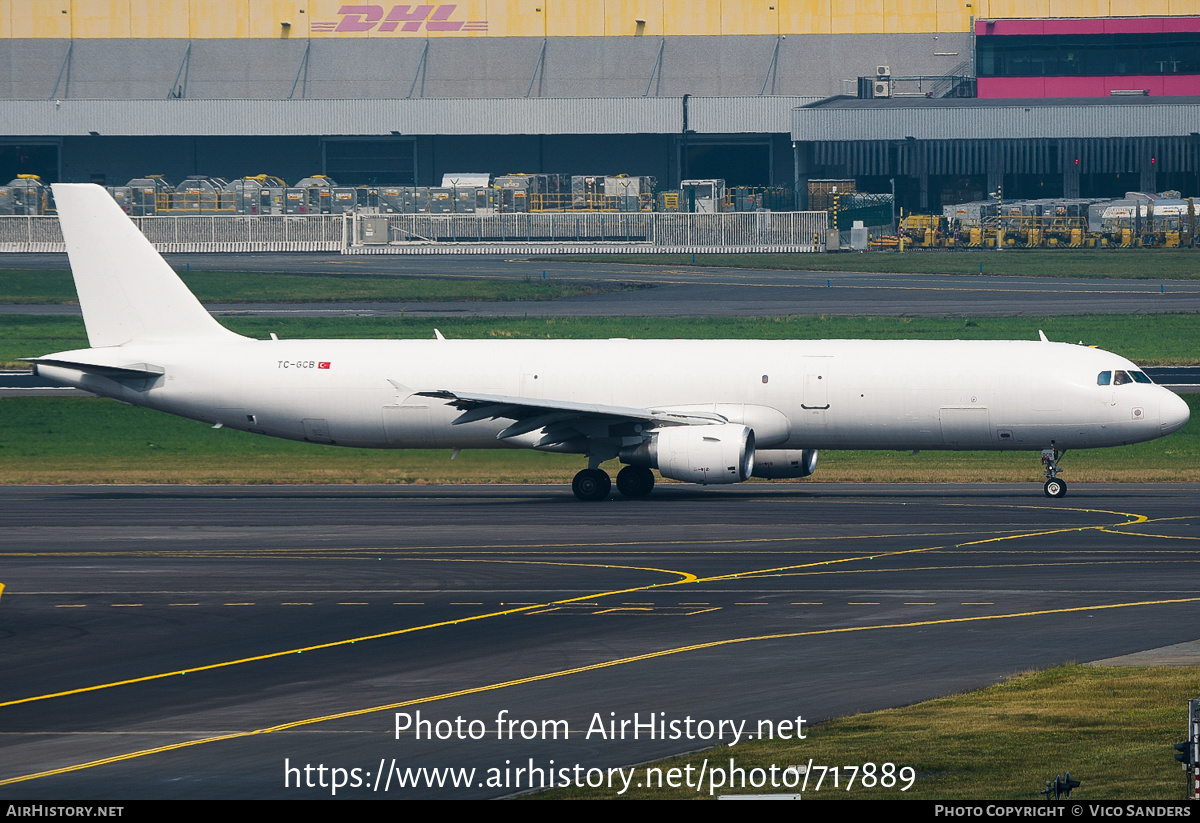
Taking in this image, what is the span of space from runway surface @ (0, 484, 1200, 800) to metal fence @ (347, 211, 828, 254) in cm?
6979

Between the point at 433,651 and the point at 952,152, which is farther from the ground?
the point at 952,152

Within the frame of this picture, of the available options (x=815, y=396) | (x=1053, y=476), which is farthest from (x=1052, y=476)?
(x=815, y=396)

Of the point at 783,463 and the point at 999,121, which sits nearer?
the point at 783,463

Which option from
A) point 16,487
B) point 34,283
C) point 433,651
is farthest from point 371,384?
point 34,283

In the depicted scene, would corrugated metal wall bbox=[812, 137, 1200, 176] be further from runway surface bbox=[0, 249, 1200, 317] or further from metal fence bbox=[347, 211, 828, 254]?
runway surface bbox=[0, 249, 1200, 317]

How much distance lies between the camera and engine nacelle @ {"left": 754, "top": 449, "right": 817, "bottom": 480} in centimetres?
4622

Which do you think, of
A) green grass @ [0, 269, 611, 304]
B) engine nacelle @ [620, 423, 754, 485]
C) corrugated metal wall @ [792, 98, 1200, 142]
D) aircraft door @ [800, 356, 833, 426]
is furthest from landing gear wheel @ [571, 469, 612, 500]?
corrugated metal wall @ [792, 98, 1200, 142]

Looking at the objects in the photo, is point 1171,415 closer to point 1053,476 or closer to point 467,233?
point 1053,476

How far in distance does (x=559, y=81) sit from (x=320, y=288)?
1987 inches

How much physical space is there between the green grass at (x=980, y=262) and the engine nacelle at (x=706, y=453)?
55518 millimetres

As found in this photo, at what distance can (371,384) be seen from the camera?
152 ft

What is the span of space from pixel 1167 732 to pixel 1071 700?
79.2 inches

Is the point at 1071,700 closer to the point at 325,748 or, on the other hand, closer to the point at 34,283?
the point at 325,748

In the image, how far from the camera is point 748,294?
87438 millimetres
